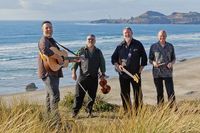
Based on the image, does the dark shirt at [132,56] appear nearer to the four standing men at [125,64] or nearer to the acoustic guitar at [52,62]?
the four standing men at [125,64]

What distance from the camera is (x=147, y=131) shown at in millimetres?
6820

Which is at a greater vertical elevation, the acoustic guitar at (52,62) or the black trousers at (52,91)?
the acoustic guitar at (52,62)

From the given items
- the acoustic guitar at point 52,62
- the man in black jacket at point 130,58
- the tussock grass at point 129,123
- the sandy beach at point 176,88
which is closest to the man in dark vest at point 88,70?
the man in black jacket at point 130,58

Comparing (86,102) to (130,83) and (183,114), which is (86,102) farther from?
(183,114)

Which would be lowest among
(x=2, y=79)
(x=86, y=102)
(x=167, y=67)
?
(x=2, y=79)

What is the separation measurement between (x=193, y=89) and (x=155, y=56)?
29.6ft

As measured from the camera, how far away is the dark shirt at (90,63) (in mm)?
10211

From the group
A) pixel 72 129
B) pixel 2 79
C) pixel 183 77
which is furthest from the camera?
pixel 2 79

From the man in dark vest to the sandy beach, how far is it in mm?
3156

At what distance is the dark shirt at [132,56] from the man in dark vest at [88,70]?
15.7 inches

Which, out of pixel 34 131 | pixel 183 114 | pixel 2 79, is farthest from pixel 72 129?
pixel 2 79

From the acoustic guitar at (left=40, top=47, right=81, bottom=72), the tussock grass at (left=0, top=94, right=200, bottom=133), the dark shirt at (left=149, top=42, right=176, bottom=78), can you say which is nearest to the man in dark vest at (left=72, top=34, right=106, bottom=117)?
the dark shirt at (left=149, top=42, right=176, bottom=78)

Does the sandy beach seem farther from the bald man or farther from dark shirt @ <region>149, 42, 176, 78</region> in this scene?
dark shirt @ <region>149, 42, 176, 78</region>

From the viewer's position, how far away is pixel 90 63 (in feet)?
33.6
